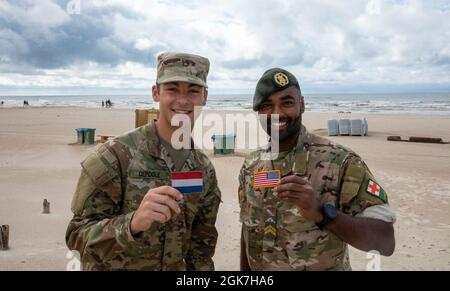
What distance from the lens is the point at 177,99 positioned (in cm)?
289

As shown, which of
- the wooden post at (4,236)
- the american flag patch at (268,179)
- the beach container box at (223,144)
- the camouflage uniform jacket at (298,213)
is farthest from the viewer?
the beach container box at (223,144)

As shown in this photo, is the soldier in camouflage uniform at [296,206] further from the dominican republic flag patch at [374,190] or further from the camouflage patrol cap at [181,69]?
the camouflage patrol cap at [181,69]

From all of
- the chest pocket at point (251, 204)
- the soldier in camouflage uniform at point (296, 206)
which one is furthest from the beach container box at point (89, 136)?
the soldier in camouflage uniform at point (296, 206)

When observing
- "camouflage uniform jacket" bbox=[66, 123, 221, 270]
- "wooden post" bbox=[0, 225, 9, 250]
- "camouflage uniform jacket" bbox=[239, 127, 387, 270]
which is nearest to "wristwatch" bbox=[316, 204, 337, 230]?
"camouflage uniform jacket" bbox=[239, 127, 387, 270]

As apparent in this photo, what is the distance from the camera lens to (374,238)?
2.70 m

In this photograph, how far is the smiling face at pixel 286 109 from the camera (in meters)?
3.15

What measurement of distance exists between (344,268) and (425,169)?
14.2 meters

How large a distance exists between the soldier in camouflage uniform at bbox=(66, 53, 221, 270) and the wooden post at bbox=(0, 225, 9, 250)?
504cm

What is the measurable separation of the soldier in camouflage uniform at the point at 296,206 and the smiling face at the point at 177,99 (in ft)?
1.96

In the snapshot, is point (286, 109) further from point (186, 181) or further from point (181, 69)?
point (186, 181)

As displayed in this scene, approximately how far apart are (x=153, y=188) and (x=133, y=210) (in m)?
0.30
